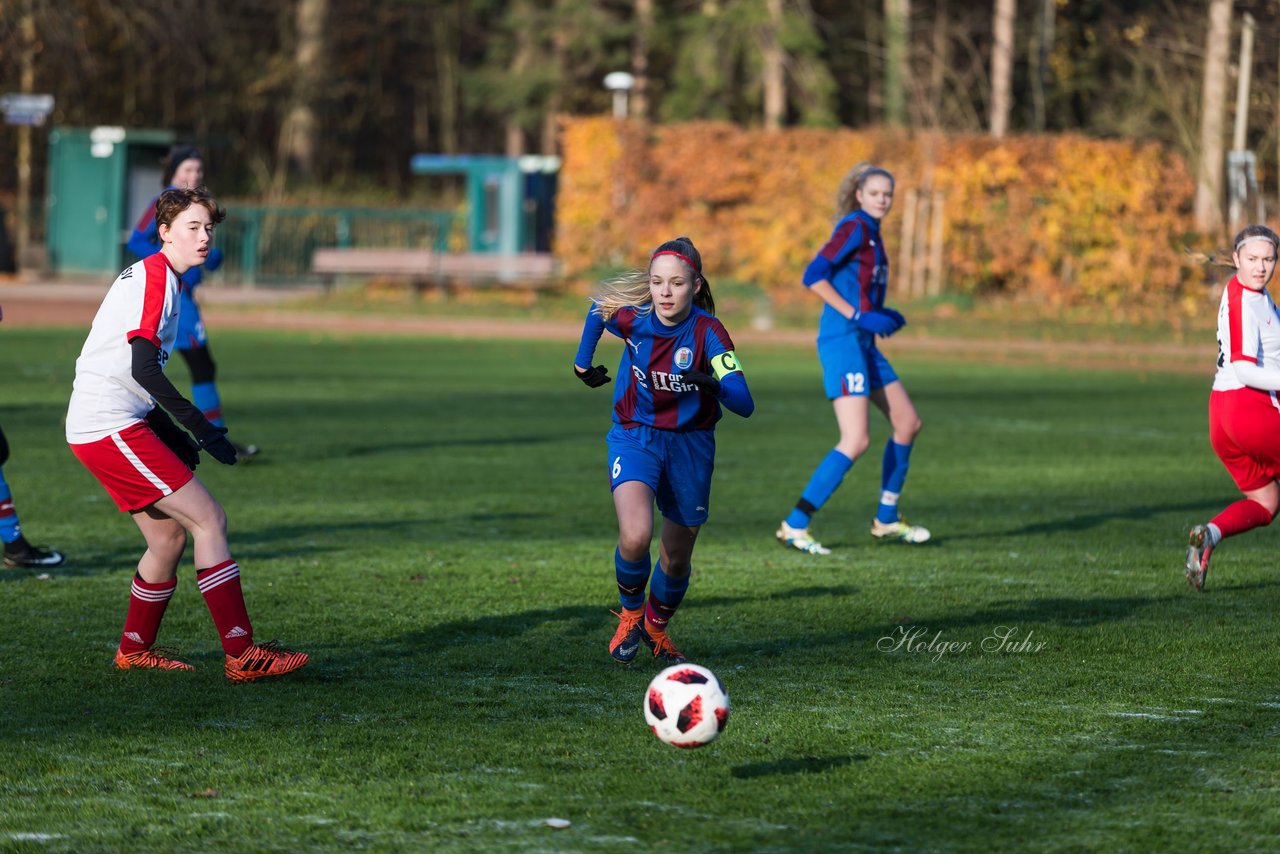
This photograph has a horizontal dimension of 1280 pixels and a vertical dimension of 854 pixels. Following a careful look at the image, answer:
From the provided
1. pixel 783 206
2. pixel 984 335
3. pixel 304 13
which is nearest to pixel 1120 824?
pixel 984 335

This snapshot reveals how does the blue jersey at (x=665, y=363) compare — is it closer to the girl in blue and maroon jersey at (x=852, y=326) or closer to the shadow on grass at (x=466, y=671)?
the shadow on grass at (x=466, y=671)

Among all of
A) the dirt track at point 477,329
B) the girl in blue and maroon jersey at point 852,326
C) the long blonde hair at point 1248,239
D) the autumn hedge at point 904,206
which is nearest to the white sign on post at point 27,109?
the dirt track at point 477,329

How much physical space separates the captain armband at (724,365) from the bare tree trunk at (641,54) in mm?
39369

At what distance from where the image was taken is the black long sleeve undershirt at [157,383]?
19.2ft

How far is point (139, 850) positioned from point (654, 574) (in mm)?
2667

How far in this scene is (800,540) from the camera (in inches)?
368

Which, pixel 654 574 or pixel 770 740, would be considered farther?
pixel 654 574

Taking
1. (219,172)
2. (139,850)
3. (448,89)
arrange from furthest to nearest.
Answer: (448,89) → (219,172) → (139,850)

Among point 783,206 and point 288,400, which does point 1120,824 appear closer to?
point 288,400

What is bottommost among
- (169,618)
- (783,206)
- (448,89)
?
(169,618)

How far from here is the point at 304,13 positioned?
47875 millimetres

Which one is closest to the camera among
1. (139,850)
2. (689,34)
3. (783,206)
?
(139,850)

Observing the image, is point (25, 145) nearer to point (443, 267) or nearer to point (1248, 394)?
point (443, 267)

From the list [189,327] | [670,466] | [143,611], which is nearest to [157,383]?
[143,611]
